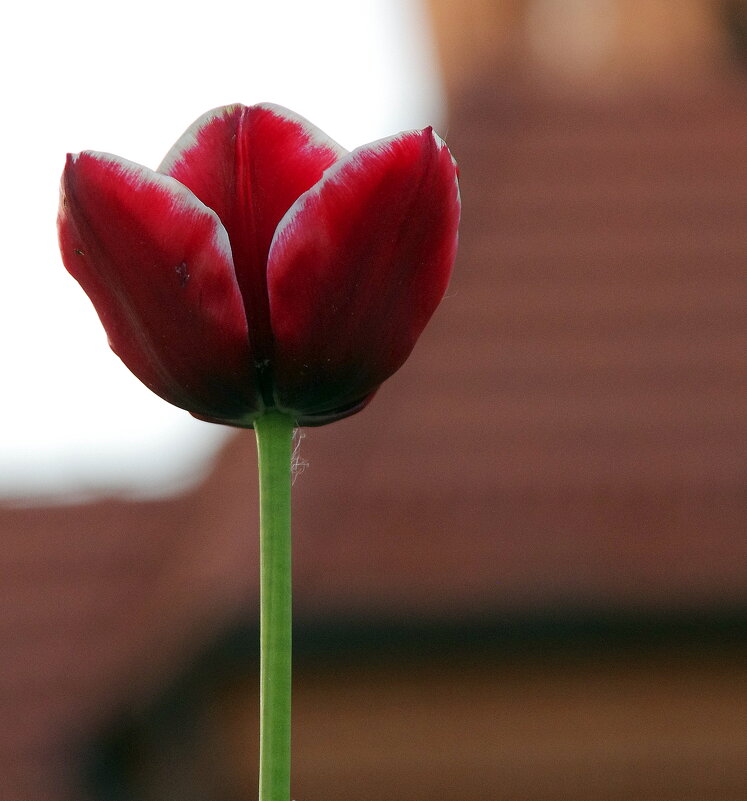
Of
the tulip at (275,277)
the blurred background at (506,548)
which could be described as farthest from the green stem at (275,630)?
the blurred background at (506,548)

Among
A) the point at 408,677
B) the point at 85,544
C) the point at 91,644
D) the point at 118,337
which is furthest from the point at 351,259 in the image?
the point at 85,544

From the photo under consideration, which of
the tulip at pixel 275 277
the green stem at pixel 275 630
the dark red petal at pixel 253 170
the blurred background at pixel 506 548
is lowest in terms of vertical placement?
the green stem at pixel 275 630

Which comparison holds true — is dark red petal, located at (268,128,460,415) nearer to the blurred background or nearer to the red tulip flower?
the red tulip flower

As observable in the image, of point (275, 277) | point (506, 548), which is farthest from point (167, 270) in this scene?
point (506, 548)

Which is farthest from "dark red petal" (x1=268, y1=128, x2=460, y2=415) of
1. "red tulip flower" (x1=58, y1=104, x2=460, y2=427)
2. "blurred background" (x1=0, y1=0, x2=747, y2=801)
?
"blurred background" (x1=0, y1=0, x2=747, y2=801)

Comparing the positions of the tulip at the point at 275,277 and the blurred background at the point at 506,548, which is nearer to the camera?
the tulip at the point at 275,277

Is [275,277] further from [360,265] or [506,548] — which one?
[506,548]

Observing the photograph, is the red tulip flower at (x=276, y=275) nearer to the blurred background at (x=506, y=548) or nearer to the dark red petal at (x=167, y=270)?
the dark red petal at (x=167, y=270)
